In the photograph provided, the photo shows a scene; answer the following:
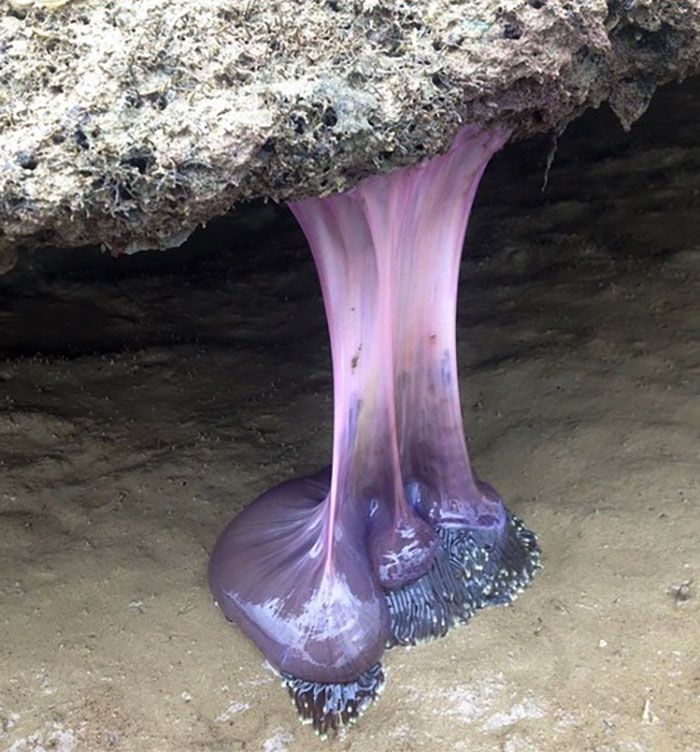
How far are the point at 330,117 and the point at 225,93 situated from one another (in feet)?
0.44

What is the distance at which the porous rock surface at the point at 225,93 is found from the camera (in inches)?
43.6

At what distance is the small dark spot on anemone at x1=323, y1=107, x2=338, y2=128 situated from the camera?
116 centimetres

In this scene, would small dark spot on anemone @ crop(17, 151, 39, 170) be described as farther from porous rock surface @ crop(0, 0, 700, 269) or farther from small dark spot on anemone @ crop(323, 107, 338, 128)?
small dark spot on anemone @ crop(323, 107, 338, 128)

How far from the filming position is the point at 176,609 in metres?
1.70

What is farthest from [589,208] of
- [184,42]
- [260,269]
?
[184,42]

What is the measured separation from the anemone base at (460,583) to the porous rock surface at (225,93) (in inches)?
30.7

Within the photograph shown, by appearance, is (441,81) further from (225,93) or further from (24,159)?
(24,159)

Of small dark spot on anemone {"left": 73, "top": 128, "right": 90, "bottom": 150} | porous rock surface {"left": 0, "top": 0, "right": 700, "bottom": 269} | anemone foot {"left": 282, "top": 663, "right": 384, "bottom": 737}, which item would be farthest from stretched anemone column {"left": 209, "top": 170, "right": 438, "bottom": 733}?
small dark spot on anemone {"left": 73, "top": 128, "right": 90, "bottom": 150}

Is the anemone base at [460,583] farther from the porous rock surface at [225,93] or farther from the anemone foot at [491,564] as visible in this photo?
the porous rock surface at [225,93]

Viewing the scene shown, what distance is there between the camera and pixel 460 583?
5.52 ft

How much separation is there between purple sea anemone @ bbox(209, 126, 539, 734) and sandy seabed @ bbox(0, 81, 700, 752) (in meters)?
0.06

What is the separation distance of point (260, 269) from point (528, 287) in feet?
2.65

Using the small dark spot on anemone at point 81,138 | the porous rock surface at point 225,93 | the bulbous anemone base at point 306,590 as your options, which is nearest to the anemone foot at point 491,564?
the bulbous anemone base at point 306,590

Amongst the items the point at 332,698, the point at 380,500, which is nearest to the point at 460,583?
the point at 380,500
